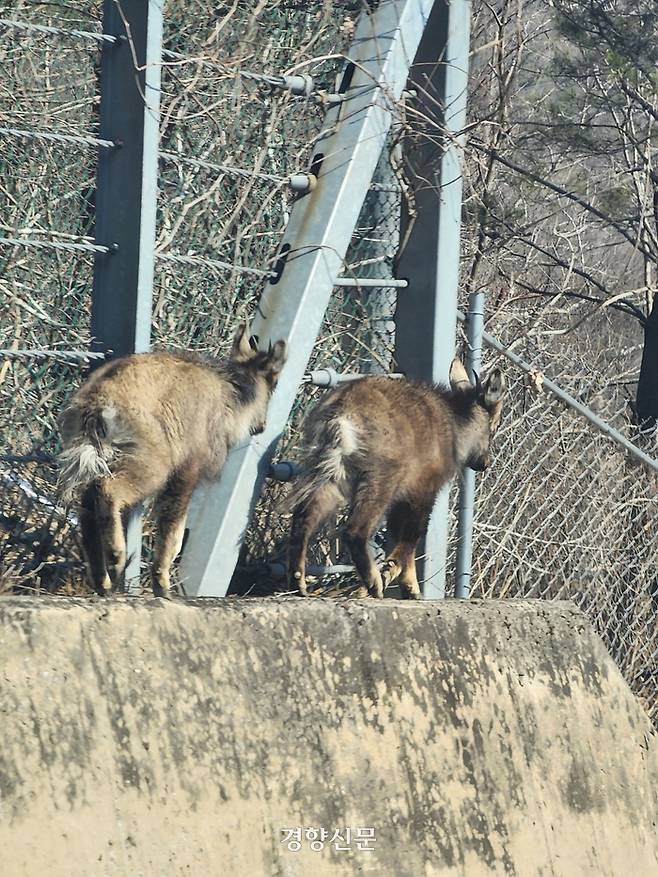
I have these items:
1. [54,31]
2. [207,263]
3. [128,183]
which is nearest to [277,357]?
[207,263]

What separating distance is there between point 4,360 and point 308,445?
1395mm

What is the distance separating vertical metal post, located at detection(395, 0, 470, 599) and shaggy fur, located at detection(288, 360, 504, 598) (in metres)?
0.16

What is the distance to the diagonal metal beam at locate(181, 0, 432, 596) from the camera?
5.18m

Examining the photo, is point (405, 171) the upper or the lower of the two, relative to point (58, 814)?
upper

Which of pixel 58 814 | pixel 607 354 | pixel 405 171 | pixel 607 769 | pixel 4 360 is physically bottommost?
pixel 607 354

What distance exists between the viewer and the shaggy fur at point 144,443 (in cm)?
475

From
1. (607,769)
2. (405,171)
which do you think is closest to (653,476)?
(405,171)

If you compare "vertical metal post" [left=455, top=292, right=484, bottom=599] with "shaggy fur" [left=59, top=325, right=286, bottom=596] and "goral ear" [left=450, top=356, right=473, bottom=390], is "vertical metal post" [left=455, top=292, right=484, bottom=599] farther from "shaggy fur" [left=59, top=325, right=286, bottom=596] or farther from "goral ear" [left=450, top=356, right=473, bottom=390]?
"shaggy fur" [left=59, top=325, right=286, bottom=596]

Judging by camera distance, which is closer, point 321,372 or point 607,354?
point 321,372

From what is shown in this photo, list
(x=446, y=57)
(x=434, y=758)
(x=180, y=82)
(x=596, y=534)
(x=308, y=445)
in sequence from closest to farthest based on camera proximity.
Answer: (x=434, y=758) < (x=180, y=82) < (x=308, y=445) < (x=446, y=57) < (x=596, y=534)

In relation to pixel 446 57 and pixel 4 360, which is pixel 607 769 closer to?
pixel 4 360

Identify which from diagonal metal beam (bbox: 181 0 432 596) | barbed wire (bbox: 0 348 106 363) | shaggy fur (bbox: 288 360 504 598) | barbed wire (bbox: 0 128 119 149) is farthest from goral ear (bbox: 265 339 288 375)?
barbed wire (bbox: 0 128 119 149)

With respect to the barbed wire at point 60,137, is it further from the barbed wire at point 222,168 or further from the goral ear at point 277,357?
the goral ear at point 277,357

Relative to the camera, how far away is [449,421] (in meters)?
6.12
